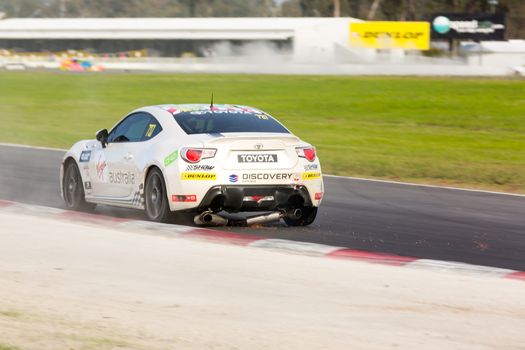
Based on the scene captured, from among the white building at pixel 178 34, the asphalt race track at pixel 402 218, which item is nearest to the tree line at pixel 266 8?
the white building at pixel 178 34

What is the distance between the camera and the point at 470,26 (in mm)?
77062

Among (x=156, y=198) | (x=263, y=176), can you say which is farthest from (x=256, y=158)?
(x=156, y=198)

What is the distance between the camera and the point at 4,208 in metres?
10.9

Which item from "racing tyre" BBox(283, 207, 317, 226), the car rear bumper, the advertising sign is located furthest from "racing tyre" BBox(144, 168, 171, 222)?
the advertising sign

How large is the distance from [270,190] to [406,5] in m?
106

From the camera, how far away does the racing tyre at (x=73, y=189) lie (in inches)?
480

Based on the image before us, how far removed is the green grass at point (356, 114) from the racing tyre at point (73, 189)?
6.89 metres

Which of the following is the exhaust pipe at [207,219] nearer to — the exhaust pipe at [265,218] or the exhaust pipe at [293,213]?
the exhaust pipe at [265,218]

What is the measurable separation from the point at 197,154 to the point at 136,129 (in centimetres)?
149

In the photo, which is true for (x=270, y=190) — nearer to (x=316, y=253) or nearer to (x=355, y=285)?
(x=316, y=253)

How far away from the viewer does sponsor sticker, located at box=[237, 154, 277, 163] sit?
33.8 ft

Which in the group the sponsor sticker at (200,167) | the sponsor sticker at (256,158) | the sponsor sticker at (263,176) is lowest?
the sponsor sticker at (263,176)

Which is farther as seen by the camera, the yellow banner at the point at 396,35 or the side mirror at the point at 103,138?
the yellow banner at the point at 396,35

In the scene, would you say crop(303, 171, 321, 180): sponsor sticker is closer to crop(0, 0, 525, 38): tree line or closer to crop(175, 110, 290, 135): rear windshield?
crop(175, 110, 290, 135): rear windshield
